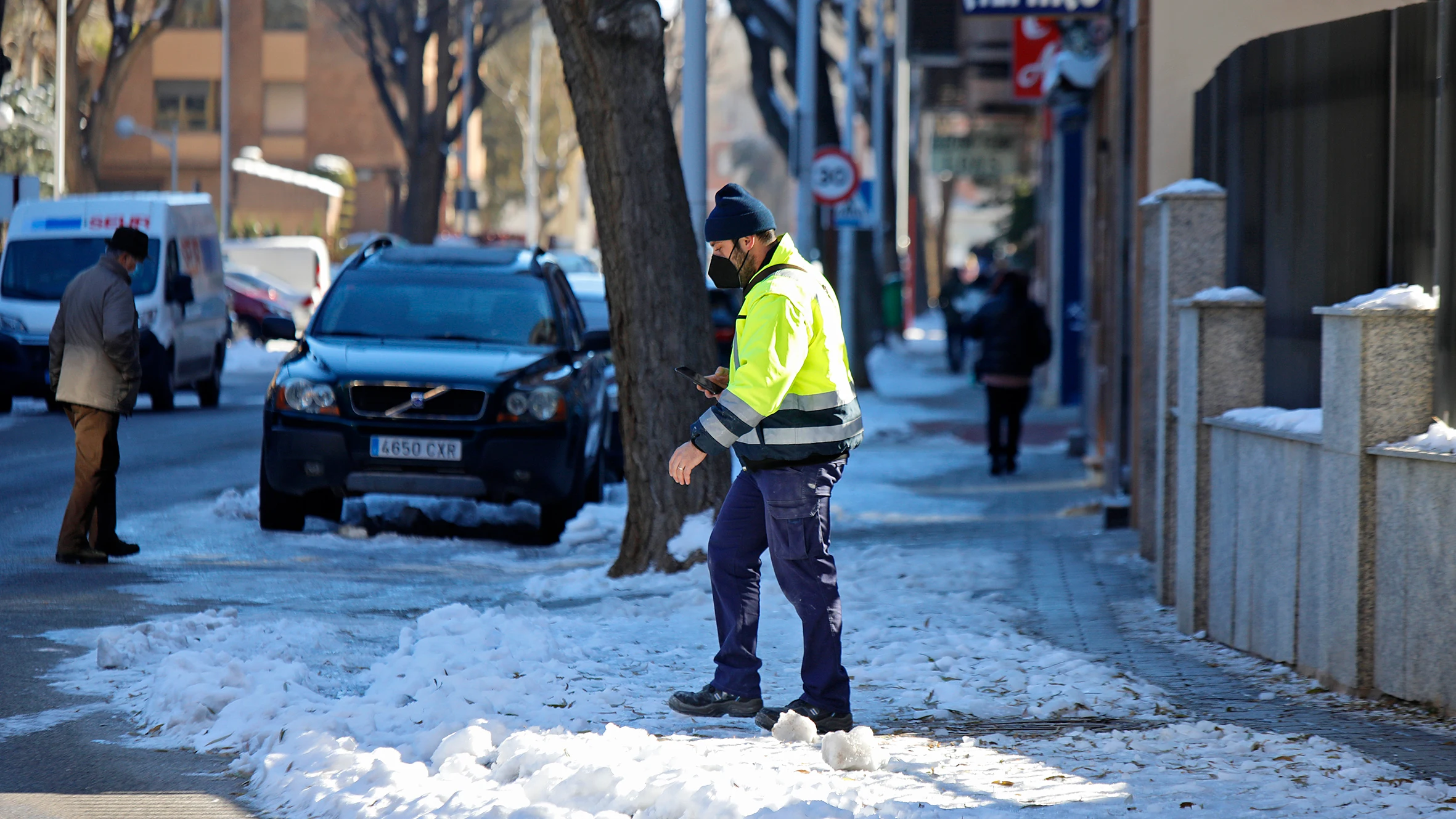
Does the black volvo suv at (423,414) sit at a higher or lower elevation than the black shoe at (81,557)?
higher

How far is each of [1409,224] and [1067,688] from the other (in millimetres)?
2016

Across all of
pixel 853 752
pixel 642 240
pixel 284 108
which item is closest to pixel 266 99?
pixel 284 108

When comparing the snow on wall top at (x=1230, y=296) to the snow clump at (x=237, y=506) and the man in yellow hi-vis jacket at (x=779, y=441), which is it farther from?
the snow clump at (x=237, y=506)

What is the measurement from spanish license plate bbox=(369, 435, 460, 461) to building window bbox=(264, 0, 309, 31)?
65842 mm

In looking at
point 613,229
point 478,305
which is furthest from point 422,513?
point 613,229

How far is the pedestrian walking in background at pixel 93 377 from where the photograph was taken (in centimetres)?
934

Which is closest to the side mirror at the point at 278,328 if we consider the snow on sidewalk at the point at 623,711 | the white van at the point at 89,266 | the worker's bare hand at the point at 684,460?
the snow on sidewalk at the point at 623,711

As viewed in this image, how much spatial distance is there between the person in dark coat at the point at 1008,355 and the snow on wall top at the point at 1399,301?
9226 mm

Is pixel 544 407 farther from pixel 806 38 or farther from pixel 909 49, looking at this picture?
pixel 909 49

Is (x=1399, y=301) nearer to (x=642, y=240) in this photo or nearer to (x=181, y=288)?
(x=642, y=240)

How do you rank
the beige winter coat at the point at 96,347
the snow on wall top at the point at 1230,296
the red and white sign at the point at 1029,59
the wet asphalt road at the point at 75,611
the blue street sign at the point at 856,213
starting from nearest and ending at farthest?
1. the wet asphalt road at the point at 75,611
2. the snow on wall top at the point at 1230,296
3. the beige winter coat at the point at 96,347
4. the red and white sign at the point at 1029,59
5. the blue street sign at the point at 856,213

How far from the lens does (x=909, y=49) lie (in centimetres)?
2617

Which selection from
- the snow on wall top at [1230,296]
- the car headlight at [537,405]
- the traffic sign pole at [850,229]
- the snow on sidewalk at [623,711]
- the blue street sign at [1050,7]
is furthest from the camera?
the traffic sign pole at [850,229]

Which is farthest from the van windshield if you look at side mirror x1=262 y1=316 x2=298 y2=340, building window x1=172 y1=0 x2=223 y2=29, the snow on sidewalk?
building window x1=172 y1=0 x2=223 y2=29
